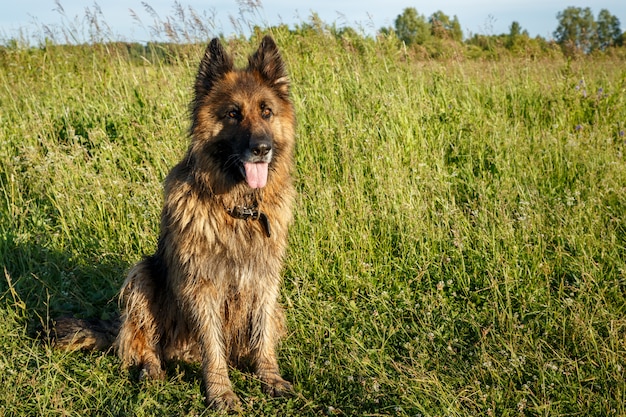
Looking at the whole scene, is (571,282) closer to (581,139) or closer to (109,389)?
(581,139)

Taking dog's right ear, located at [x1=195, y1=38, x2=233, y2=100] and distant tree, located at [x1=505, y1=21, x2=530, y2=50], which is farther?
distant tree, located at [x1=505, y1=21, x2=530, y2=50]

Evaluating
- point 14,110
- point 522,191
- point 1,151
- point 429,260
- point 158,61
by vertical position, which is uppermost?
point 158,61

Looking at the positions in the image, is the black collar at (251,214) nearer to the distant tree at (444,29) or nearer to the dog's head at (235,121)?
the dog's head at (235,121)

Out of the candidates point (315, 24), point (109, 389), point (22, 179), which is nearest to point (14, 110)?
point (22, 179)

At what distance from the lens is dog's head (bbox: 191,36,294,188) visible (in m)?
3.26

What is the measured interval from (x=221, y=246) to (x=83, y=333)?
45.1 inches

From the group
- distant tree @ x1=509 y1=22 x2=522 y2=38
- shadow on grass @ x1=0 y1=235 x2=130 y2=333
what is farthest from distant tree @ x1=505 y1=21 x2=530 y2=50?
shadow on grass @ x1=0 y1=235 x2=130 y2=333

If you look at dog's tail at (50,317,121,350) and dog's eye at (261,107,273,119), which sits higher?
dog's eye at (261,107,273,119)

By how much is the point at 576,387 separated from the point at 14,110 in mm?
6293

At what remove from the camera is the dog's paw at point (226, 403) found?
312cm

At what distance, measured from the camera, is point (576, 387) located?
2834mm

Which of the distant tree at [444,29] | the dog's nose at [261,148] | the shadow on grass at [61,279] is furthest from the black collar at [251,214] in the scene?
the distant tree at [444,29]

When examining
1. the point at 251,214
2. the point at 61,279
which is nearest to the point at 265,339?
the point at 251,214

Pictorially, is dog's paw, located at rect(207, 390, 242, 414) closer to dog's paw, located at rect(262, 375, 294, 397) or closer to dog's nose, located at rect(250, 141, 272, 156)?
dog's paw, located at rect(262, 375, 294, 397)
